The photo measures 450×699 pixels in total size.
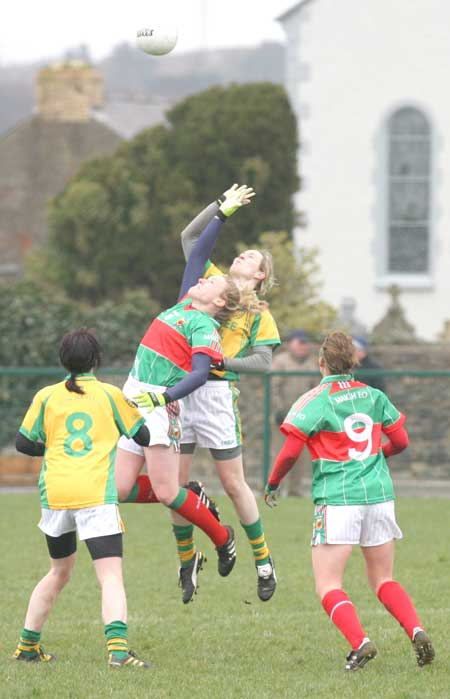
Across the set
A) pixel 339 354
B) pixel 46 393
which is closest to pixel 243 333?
pixel 339 354

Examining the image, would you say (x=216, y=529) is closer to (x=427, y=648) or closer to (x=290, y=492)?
(x=427, y=648)

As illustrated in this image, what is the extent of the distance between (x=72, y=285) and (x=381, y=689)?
87.5 ft

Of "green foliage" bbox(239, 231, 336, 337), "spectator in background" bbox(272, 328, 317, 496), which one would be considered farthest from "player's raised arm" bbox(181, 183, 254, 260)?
"green foliage" bbox(239, 231, 336, 337)

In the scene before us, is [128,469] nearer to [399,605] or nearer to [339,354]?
[339,354]

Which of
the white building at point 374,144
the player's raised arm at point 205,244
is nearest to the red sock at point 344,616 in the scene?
the player's raised arm at point 205,244

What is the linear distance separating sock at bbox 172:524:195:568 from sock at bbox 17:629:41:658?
1410mm

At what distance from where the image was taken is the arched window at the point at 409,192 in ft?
97.7

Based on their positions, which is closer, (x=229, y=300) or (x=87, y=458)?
(x=87, y=458)

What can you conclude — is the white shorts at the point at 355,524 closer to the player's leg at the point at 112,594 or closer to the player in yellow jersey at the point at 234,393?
the player's leg at the point at 112,594

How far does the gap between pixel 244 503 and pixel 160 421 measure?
3.09ft

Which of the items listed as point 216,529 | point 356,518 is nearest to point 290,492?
point 216,529

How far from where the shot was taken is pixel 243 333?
29.0 feet

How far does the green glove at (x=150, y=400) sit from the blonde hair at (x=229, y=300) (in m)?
0.79

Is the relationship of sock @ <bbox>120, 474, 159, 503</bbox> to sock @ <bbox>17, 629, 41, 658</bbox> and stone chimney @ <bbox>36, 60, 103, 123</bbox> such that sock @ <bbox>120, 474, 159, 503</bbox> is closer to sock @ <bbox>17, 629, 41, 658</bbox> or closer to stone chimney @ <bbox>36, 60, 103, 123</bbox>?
sock @ <bbox>17, 629, 41, 658</bbox>
